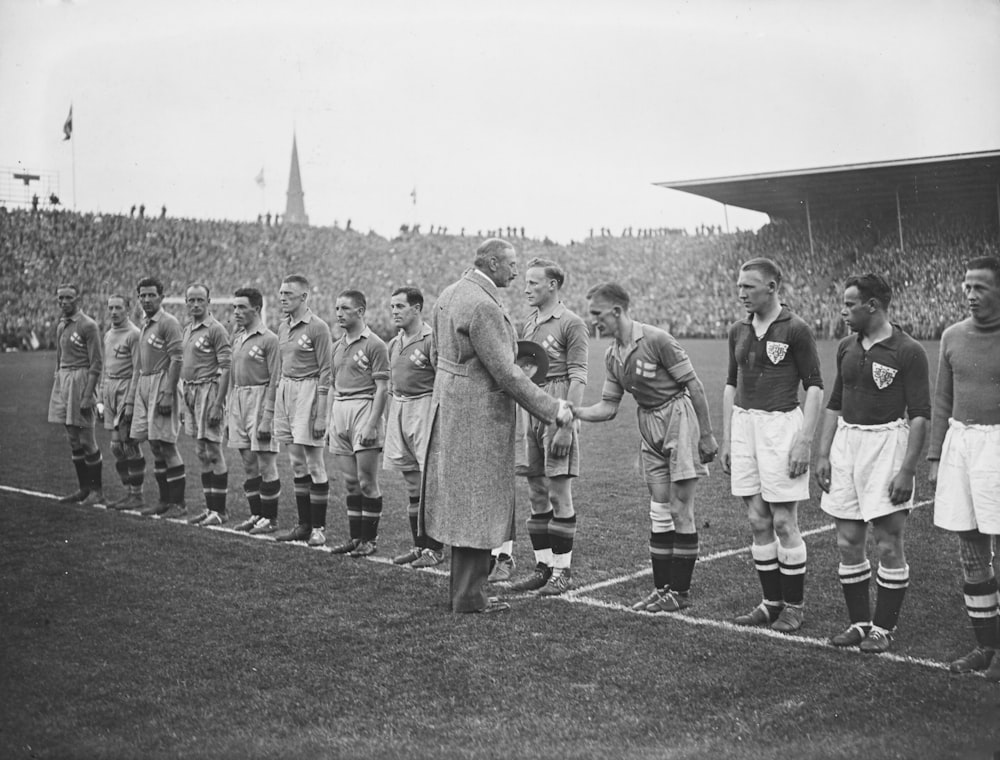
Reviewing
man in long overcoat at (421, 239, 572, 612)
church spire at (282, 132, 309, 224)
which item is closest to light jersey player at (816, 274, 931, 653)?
man in long overcoat at (421, 239, 572, 612)

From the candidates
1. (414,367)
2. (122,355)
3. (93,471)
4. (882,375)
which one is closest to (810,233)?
(122,355)

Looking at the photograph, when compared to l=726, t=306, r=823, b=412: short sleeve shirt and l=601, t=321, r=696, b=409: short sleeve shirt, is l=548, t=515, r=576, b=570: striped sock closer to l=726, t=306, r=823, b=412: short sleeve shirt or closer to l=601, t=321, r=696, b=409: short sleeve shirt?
l=601, t=321, r=696, b=409: short sleeve shirt

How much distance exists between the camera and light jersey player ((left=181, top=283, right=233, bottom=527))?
9273 mm

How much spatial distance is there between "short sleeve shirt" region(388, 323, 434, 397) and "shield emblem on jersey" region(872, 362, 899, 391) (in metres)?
3.67

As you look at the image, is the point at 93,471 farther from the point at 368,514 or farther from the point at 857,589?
the point at 857,589

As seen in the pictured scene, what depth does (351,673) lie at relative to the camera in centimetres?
489

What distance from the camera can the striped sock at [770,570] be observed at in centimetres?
568

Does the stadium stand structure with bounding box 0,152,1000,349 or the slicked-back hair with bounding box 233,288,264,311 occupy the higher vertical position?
the stadium stand structure with bounding box 0,152,1000,349

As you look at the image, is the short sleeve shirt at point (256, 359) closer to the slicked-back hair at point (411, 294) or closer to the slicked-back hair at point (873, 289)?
the slicked-back hair at point (411, 294)

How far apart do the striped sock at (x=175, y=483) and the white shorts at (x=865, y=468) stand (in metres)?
A: 6.95

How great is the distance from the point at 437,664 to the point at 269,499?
4351 mm

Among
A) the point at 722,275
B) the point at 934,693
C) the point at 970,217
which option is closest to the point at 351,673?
the point at 934,693

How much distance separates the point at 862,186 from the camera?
3064 centimetres

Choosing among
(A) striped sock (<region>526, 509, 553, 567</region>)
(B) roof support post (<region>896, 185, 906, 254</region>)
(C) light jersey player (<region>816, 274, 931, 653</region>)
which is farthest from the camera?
(B) roof support post (<region>896, 185, 906, 254</region>)
